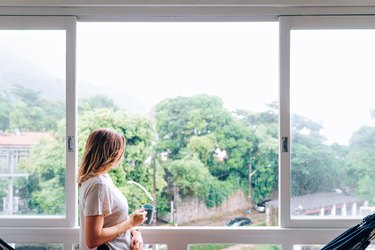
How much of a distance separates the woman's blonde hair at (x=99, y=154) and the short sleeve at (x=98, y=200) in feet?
0.28

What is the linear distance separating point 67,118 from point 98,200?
773 millimetres

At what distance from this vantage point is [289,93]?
253 centimetres

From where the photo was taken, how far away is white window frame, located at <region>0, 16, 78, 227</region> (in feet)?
8.25

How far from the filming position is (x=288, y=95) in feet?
8.27

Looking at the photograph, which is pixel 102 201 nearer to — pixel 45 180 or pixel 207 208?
pixel 45 180

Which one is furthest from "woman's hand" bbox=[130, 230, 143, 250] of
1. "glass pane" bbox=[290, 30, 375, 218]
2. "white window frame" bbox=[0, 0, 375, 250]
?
"glass pane" bbox=[290, 30, 375, 218]

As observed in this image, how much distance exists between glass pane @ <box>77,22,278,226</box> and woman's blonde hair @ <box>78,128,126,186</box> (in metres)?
0.55

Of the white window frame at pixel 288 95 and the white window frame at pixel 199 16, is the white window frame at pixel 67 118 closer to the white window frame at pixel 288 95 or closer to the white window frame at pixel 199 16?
the white window frame at pixel 199 16

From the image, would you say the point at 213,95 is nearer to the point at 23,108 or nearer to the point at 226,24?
the point at 226,24

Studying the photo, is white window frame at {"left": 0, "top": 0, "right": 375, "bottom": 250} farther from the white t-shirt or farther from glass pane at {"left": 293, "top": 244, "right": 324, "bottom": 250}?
the white t-shirt

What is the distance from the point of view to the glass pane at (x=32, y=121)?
2.56m

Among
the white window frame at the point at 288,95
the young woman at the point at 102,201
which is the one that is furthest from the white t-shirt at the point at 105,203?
the white window frame at the point at 288,95

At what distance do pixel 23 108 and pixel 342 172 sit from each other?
7.04 feet

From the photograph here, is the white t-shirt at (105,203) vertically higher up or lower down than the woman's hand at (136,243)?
higher up
